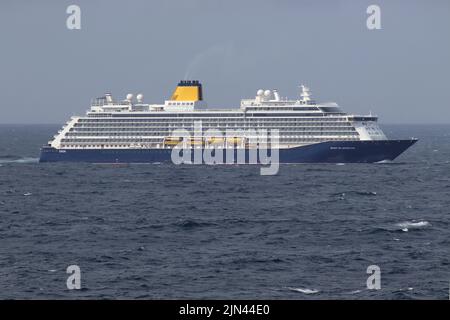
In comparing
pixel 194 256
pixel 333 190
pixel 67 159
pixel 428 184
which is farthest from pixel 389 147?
pixel 194 256

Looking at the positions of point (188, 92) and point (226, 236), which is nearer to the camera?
point (226, 236)

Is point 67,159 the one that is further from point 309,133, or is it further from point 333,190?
point 333,190

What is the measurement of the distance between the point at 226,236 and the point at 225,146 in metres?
59.8

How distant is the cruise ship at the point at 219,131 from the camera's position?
99625 mm

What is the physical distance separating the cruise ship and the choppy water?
1602 cm

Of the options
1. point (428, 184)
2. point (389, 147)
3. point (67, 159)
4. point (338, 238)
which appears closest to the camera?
point (338, 238)

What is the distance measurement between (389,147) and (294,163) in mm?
12106

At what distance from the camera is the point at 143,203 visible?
6216cm

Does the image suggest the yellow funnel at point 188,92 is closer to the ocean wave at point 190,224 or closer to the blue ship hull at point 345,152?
the blue ship hull at point 345,152

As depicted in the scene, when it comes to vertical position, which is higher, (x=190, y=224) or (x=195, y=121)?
(x=195, y=121)

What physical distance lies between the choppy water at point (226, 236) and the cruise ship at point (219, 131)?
631 inches

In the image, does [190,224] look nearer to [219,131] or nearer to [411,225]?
[411,225]

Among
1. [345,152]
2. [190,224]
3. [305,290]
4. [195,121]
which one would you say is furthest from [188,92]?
[305,290]

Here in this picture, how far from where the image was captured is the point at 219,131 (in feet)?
348
